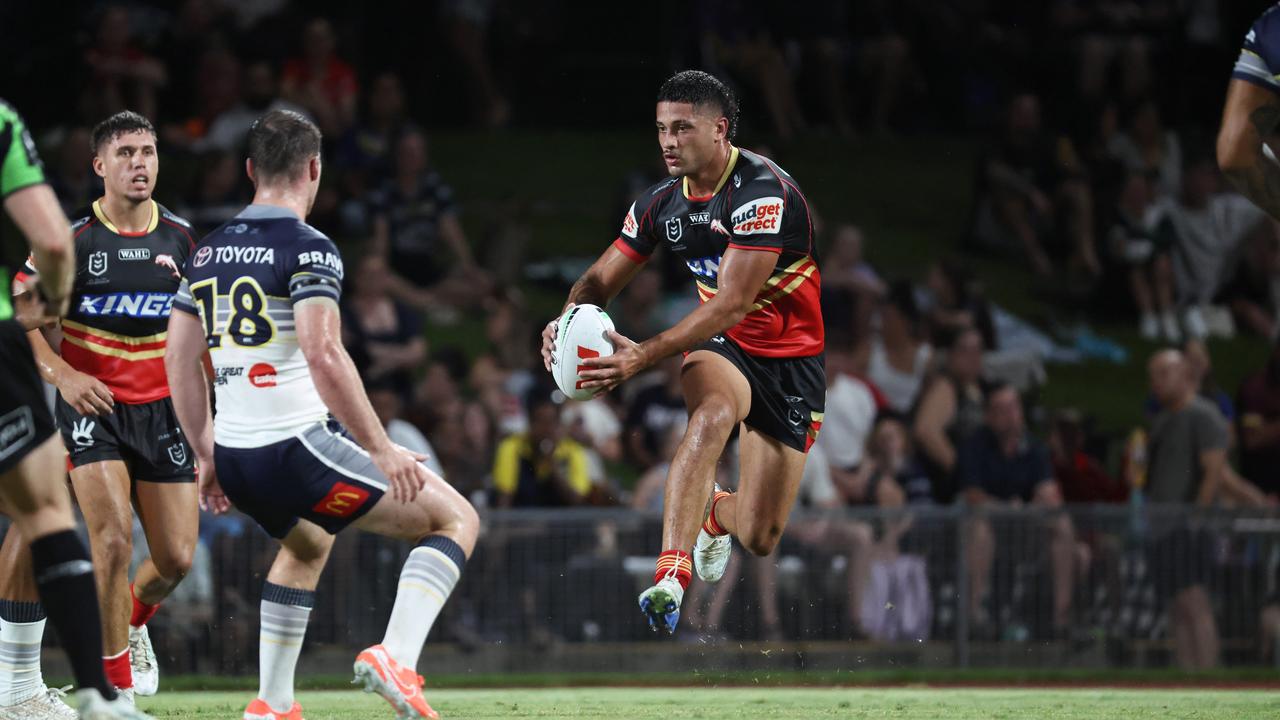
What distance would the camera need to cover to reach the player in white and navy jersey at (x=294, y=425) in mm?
6320

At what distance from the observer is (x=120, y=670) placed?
26.0ft

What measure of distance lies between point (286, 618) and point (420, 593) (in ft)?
1.89

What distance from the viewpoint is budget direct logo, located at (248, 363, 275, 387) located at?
648cm

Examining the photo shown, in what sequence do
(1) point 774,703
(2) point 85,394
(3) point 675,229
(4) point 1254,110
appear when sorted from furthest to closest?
(1) point 774,703 < (3) point 675,229 < (2) point 85,394 < (4) point 1254,110

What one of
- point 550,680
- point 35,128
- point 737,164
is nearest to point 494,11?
point 35,128

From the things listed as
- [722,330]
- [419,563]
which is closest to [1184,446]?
[722,330]

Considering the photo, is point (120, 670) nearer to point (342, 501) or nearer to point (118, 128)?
point (342, 501)

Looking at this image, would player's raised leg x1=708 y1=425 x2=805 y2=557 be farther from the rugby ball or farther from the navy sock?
the navy sock

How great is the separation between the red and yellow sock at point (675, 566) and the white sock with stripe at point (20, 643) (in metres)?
2.92

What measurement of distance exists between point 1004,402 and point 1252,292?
5823 millimetres

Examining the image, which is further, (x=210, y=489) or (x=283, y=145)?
(x=210, y=489)

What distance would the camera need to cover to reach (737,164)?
27.9ft

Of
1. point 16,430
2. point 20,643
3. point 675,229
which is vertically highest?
point 675,229

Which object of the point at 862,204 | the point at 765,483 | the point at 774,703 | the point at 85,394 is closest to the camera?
the point at 85,394
